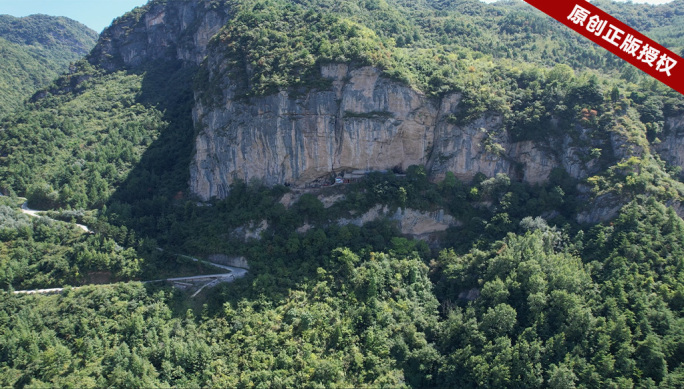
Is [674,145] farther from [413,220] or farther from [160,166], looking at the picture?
[160,166]

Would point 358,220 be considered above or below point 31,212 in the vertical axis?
above

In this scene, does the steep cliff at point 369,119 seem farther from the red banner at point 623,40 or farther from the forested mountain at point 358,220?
the red banner at point 623,40

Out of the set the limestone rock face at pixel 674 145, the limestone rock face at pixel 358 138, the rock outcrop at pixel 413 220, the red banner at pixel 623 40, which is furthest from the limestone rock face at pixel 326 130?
the red banner at pixel 623 40

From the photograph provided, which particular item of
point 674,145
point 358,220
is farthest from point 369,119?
point 674,145

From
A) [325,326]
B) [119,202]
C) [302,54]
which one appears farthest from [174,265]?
[302,54]

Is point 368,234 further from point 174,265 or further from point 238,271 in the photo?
point 174,265
